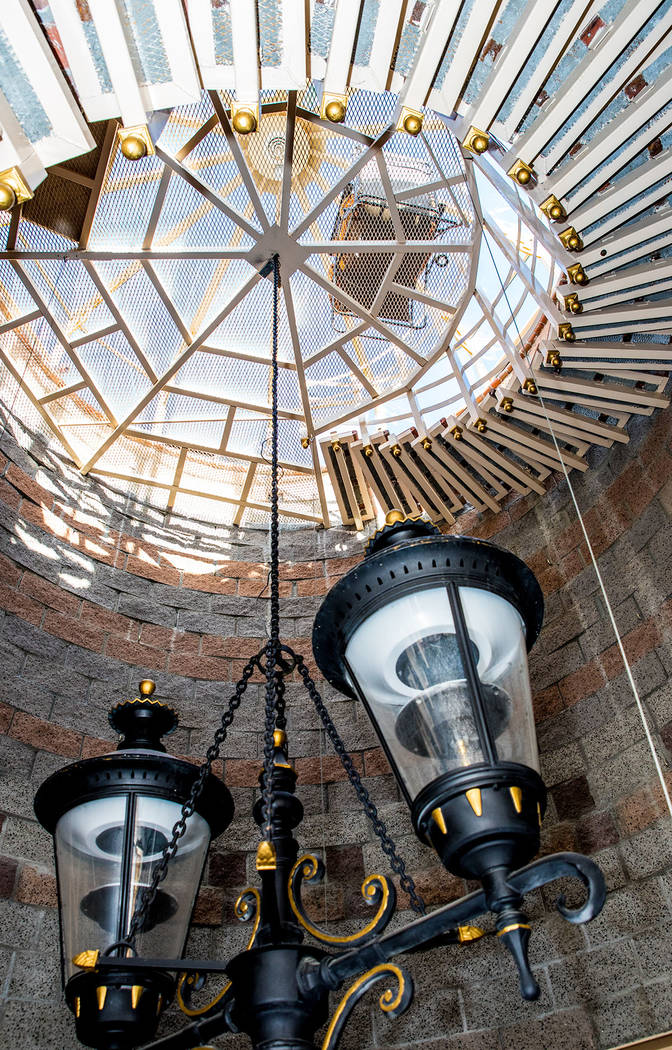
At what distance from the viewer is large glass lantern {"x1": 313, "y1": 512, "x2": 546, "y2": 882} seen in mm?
1347

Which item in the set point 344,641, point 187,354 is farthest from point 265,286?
point 344,641

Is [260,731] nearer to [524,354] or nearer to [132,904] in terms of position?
[132,904]

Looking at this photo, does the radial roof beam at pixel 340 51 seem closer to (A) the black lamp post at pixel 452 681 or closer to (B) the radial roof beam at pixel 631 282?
(B) the radial roof beam at pixel 631 282

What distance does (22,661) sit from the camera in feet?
9.37

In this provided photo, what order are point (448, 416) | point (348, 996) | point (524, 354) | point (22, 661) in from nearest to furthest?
point (348, 996) → point (22, 661) → point (524, 354) → point (448, 416)

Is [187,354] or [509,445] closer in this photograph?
[509,445]

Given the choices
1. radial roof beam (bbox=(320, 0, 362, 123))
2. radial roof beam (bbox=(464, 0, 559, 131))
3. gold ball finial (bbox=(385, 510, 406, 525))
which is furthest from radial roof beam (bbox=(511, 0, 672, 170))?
gold ball finial (bbox=(385, 510, 406, 525))

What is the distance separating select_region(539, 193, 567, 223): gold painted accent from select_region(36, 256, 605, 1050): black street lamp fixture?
113 cm

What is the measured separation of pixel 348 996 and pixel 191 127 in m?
2.98

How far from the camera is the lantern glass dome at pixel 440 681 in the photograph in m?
1.41

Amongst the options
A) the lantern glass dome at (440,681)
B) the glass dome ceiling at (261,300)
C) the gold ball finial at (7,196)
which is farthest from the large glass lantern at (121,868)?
the glass dome ceiling at (261,300)

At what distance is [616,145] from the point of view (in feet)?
7.07

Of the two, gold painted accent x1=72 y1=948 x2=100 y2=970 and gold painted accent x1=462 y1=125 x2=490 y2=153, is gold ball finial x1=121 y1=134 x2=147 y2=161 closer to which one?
gold painted accent x1=462 y1=125 x2=490 y2=153

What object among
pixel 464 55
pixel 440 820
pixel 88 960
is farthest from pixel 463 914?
pixel 464 55
